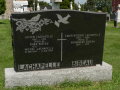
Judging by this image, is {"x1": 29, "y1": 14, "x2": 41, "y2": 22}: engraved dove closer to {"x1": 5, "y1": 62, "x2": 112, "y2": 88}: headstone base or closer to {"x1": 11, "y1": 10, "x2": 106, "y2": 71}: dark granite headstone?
{"x1": 11, "y1": 10, "x2": 106, "y2": 71}: dark granite headstone

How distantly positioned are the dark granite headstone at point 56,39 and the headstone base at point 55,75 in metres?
0.14

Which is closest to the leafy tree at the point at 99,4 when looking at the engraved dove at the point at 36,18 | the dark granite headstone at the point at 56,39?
the dark granite headstone at the point at 56,39

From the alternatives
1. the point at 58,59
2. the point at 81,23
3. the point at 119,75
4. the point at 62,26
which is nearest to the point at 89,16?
the point at 81,23

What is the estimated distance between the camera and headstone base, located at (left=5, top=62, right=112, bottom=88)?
21.3ft

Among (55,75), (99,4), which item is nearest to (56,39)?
(55,75)

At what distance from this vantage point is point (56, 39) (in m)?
6.75

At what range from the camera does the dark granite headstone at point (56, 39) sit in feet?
21.3

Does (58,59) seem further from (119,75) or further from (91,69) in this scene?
(119,75)

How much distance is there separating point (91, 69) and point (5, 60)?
13.8 ft

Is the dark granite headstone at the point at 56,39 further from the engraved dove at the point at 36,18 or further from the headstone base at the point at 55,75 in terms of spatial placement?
the headstone base at the point at 55,75

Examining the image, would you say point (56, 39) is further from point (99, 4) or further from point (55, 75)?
point (99, 4)

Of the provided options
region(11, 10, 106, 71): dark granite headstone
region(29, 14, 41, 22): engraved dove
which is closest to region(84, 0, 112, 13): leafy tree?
region(11, 10, 106, 71): dark granite headstone

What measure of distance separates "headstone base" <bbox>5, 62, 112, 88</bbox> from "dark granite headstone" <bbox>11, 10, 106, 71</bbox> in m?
0.14

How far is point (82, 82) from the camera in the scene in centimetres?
686
